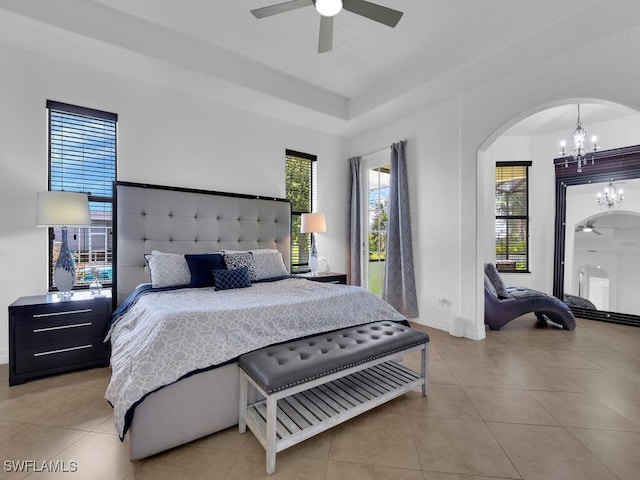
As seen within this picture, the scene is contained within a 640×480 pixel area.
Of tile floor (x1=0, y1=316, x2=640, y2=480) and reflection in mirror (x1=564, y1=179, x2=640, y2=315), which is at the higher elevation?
reflection in mirror (x1=564, y1=179, x2=640, y2=315)

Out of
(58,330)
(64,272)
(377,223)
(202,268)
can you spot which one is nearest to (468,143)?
(377,223)

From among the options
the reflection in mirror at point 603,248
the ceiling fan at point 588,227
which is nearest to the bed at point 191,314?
the reflection in mirror at point 603,248

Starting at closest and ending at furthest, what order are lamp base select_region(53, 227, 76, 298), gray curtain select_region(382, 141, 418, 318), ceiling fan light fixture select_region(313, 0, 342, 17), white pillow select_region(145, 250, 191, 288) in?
ceiling fan light fixture select_region(313, 0, 342, 17), lamp base select_region(53, 227, 76, 298), white pillow select_region(145, 250, 191, 288), gray curtain select_region(382, 141, 418, 318)

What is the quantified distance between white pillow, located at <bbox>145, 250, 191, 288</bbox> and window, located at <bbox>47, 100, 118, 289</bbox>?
0.67 meters

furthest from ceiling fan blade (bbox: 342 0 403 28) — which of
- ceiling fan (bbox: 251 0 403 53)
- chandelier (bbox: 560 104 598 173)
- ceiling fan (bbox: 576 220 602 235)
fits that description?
ceiling fan (bbox: 576 220 602 235)

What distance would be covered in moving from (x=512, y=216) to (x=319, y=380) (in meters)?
Result: 5.06

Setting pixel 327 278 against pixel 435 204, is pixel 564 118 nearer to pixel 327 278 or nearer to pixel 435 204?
pixel 435 204

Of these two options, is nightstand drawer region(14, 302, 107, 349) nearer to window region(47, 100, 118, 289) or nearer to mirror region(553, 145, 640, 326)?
window region(47, 100, 118, 289)

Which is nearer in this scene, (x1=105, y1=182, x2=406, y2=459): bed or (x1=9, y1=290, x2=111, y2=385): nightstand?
(x1=105, y1=182, x2=406, y2=459): bed

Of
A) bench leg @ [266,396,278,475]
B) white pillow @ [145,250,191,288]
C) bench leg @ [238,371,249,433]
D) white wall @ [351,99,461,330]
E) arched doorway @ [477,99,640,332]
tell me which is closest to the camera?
bench leg @ [266,396,278,475]

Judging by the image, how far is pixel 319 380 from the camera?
5.61 ft

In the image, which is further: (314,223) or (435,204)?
(314,223)

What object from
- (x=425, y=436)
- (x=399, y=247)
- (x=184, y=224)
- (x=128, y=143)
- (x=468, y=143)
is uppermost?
(x=468, y=143)

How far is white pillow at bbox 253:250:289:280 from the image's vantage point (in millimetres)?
3363
